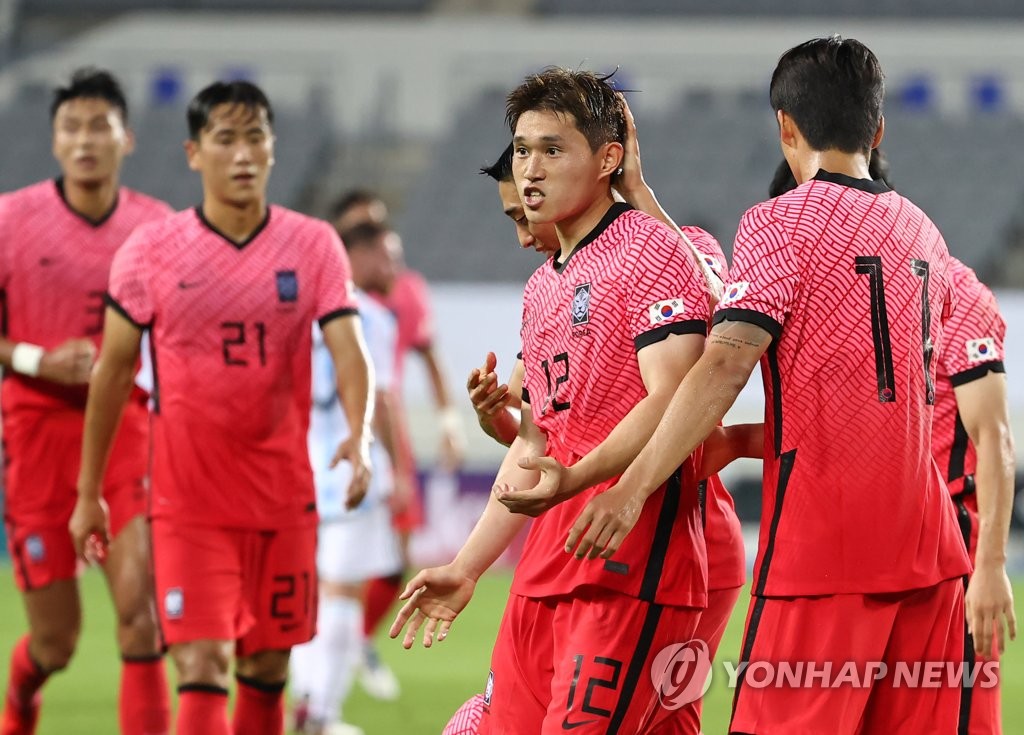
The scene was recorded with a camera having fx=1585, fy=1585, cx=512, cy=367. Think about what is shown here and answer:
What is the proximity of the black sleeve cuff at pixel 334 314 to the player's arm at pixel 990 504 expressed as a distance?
6.56 ft

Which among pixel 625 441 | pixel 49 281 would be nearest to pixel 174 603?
pixel 49 281

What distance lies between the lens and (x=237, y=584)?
502cm

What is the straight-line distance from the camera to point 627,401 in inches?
138

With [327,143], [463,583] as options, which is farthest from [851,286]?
[327,143]

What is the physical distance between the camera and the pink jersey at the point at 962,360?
4191 millimetres

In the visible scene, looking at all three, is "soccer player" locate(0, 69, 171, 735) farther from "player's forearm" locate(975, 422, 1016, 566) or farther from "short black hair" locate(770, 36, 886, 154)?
"short black hair" locate(770, 36, 886, 154)

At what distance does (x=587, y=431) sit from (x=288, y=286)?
1924 mm

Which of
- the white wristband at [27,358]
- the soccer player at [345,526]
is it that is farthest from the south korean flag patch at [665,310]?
the soccer player at [345,526]

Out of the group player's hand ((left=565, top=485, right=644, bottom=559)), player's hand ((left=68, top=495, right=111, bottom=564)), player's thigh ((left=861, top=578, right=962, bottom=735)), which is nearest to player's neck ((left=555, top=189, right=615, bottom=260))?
player's hand ((left=565, top=485, right=644, bottom=559))

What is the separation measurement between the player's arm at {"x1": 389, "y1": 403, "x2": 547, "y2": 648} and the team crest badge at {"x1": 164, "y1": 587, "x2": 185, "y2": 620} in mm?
1511

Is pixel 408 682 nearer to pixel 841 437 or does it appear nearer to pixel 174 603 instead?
pixel 174 603

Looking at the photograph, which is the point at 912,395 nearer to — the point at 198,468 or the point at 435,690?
the point at 198,468

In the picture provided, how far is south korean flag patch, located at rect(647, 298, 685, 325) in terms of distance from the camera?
3377 millimetres

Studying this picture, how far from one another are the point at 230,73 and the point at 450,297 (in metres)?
7.26
